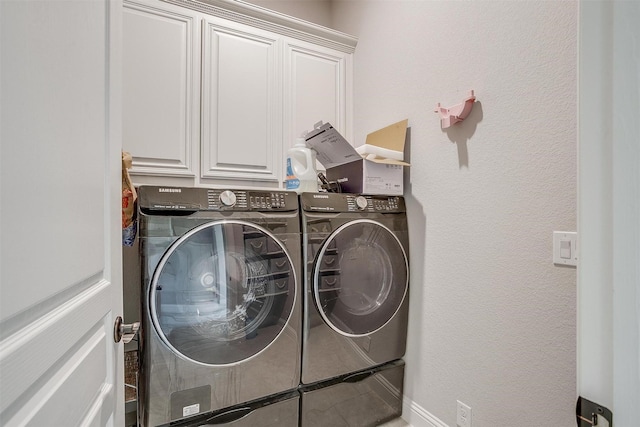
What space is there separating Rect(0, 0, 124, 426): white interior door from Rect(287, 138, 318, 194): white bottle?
1.03 metres

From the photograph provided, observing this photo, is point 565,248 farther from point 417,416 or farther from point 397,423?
point 397,423

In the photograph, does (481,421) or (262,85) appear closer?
(481,421)

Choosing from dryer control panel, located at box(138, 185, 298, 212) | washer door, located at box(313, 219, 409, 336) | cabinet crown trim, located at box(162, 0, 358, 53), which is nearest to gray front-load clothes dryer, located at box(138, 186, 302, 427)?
dryer control panel, located at box(138, 185, 298, 212)

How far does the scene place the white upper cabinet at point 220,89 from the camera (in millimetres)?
1595

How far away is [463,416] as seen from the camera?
1.36 meters

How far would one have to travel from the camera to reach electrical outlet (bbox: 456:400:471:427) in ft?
4.39

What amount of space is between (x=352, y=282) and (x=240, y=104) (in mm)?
1279

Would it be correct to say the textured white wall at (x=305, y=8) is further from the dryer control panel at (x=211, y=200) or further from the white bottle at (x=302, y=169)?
the dryer control panel at (x=211, y=200)

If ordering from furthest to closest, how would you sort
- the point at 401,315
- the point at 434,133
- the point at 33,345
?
the point at 401,315 < the point at 434,133 < the point at 33,345

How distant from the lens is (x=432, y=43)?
1543 millimetres

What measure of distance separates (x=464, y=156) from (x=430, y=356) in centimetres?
104

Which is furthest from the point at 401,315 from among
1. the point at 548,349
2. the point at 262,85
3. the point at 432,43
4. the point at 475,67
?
the point at 262,85

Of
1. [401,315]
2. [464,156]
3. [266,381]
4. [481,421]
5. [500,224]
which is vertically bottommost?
[481,421]

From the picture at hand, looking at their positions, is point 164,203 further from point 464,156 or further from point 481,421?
point 481,421
